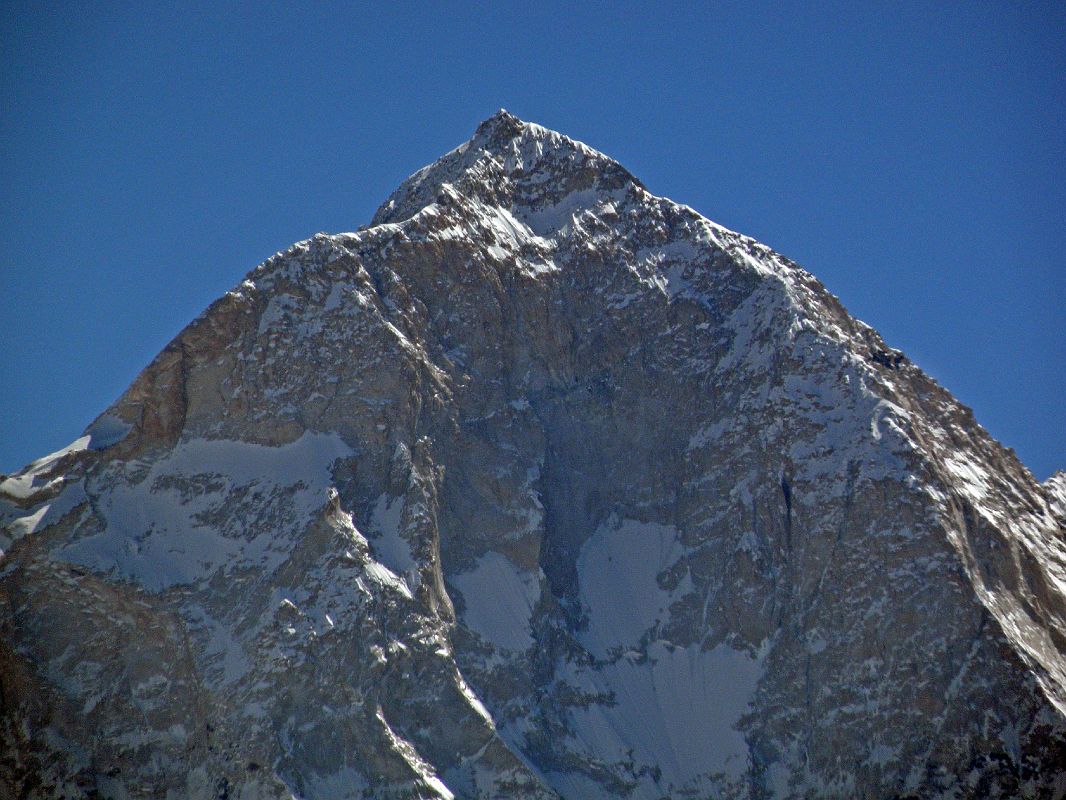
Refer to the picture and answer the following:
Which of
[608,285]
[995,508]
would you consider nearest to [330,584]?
[608,285]

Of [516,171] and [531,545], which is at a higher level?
[516,171]

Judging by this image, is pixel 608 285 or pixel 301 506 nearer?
pixel 301 506

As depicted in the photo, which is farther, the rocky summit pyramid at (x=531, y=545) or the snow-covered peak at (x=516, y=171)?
the snow-covered peak at (x=516, y=171)

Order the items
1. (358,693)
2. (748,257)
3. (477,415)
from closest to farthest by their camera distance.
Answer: (358,693) → (477,415) → (748,257)

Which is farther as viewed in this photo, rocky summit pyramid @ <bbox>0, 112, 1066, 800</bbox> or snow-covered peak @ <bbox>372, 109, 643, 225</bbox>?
snow-covered peak @ <bbox>372, 109, 643, 225</bbox>

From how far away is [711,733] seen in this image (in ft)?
515

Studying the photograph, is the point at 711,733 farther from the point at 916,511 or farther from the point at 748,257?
the point at 748,257

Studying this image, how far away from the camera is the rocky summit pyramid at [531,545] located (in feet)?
477

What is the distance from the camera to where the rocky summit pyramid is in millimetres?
145250

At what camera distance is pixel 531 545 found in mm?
162625

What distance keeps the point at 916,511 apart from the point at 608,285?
117 feet

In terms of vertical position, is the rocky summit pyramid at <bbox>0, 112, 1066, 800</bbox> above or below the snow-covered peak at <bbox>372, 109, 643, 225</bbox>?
below

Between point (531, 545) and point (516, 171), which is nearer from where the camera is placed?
point (531, 545)

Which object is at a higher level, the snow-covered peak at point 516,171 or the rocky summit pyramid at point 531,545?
the snow-covered peak at point 516,171
